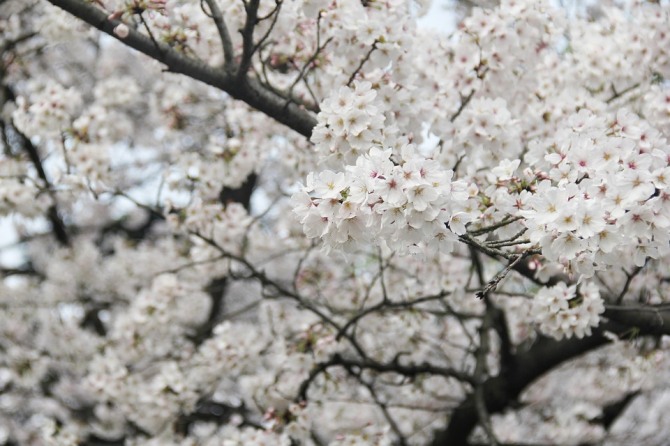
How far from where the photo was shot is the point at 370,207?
197 cm

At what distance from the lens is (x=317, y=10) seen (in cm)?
321

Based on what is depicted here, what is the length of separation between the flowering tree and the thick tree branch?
1cm

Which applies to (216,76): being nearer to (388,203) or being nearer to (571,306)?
(388,203)

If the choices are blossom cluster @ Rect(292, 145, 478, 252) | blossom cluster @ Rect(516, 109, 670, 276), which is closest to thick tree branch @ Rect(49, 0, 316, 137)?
blossom cluster @ Rect(292, 145, 478, 252)

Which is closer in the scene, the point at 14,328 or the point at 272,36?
the point at 272,36

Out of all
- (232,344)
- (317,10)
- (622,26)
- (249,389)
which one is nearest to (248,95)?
(317,10)

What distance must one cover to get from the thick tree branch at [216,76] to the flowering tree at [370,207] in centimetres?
1

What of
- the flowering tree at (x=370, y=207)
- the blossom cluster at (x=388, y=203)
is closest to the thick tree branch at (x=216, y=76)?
the flowering tree at (x=370, y=207)

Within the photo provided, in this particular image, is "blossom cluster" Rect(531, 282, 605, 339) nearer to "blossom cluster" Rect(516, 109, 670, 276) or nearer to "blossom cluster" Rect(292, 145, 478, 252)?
"blossom cluster" Rect(516, 109, 670, 276)

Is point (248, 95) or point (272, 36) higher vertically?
point (272, 36)

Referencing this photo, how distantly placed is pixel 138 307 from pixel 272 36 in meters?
2.33

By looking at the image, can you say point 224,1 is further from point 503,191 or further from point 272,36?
point 503,191

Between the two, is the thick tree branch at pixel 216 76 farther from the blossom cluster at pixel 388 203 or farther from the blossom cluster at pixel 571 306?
the blossom cluster at pixel 571 306

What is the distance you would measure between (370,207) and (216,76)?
1491 millimetres
